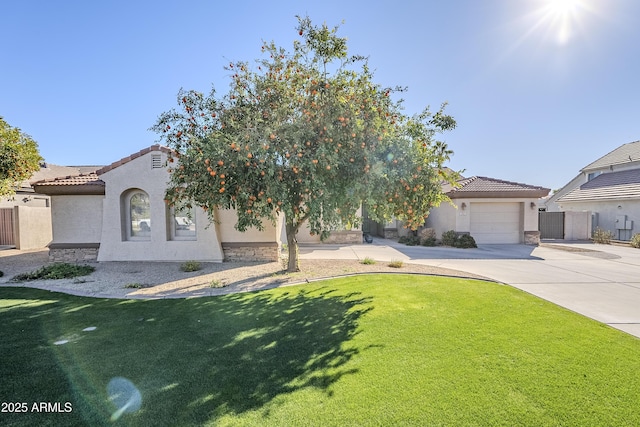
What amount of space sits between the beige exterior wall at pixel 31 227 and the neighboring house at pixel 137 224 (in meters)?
6.85

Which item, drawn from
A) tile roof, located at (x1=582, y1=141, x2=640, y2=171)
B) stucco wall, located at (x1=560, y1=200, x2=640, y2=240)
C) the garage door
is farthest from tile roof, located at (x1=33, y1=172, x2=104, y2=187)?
tile roof, located at (x1=582, y1=141, x2=640, y2=171)

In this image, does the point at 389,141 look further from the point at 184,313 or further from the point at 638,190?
the point at 638,190

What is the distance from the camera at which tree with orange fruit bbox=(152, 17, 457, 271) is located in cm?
630

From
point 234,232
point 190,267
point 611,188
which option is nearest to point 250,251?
point 234,232

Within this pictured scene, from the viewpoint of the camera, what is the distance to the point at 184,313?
6.41 metres

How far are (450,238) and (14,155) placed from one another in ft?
64.3

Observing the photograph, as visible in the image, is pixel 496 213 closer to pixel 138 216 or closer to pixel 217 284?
pixel 217 284

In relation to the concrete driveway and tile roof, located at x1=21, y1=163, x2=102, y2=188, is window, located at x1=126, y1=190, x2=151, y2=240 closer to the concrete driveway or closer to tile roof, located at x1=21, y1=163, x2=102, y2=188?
the concrete driveway

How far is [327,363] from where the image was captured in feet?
13.8

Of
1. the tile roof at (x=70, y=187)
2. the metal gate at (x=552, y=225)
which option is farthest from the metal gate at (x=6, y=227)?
the metal gate at (x=552, y=225)

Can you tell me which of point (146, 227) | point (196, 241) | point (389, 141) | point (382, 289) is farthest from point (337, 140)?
point (146, 227)

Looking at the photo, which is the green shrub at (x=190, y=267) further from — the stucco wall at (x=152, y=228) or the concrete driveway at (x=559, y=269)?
the concrete driveway at (x=559, y=269)

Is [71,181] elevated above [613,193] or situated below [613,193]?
above

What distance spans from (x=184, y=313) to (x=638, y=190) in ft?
92.4
